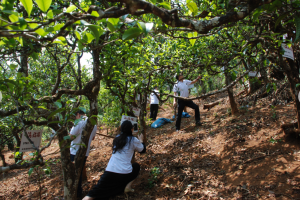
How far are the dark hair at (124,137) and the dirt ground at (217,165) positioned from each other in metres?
0.87

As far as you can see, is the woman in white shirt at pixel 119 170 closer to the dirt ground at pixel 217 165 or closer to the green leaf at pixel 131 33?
the dirt ground at pixel 217 165

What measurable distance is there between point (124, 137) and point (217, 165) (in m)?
1.73

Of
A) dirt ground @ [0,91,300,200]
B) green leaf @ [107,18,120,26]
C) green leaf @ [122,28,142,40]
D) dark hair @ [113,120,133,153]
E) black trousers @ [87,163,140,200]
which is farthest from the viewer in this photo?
dark hair @ [113,120,133,153]

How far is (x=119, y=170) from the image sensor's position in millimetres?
2906

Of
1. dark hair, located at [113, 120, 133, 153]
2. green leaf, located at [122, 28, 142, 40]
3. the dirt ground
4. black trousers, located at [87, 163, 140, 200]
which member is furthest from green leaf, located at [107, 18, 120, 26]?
black trousers, located at [87, 163, 140, 200]

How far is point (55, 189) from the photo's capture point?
153 inches

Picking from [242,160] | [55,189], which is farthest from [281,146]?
[55,189]

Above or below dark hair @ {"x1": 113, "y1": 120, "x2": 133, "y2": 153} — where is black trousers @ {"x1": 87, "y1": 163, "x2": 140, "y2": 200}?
below

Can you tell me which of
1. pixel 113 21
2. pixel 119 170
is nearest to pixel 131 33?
pixel 113 21

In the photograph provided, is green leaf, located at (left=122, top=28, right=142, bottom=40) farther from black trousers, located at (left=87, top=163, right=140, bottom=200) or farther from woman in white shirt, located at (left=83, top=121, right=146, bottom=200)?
black trousers, located at (left=87, top=163, right=140, bottom=200)

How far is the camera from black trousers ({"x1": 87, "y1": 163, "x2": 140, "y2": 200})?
285cm

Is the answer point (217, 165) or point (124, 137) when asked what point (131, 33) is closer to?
point (124, 137)

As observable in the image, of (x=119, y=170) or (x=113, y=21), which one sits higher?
(x=113, y=21)

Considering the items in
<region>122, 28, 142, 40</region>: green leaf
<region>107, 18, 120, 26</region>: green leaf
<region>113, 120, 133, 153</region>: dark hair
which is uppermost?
<region>107, 18, 120, 26</region>: green leaf
